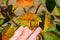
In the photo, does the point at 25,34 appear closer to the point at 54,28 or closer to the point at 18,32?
the point at 18,32

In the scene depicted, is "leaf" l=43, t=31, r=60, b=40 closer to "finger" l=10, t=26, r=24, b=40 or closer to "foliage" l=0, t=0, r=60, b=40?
"foliage" l=0, t=0, r=60, b=40

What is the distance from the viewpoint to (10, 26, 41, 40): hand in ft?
3.84

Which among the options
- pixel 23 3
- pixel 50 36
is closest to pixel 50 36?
pixel 50 36

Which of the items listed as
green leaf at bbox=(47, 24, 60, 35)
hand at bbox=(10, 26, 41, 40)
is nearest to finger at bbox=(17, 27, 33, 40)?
hand at bbox=(10, 26, 41, 40)

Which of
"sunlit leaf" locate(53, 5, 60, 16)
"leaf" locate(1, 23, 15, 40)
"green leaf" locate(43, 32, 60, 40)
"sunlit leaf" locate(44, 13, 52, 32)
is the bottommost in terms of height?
"green leaf" locate(43, 32, 60, 40)

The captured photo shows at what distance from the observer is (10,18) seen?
1.19m

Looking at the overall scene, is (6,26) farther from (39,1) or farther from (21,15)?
(39,1)

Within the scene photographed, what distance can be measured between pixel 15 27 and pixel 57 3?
30 cm

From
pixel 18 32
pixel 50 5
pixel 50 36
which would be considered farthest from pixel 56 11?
pixel 18 32

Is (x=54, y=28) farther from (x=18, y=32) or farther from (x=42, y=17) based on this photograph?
(x=18, y=32)

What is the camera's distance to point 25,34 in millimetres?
1178

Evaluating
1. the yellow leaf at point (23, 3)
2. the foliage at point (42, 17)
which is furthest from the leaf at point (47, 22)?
the yellow leaf at point (23, 3)

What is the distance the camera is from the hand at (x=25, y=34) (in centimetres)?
117

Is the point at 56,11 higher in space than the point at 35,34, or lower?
higher
